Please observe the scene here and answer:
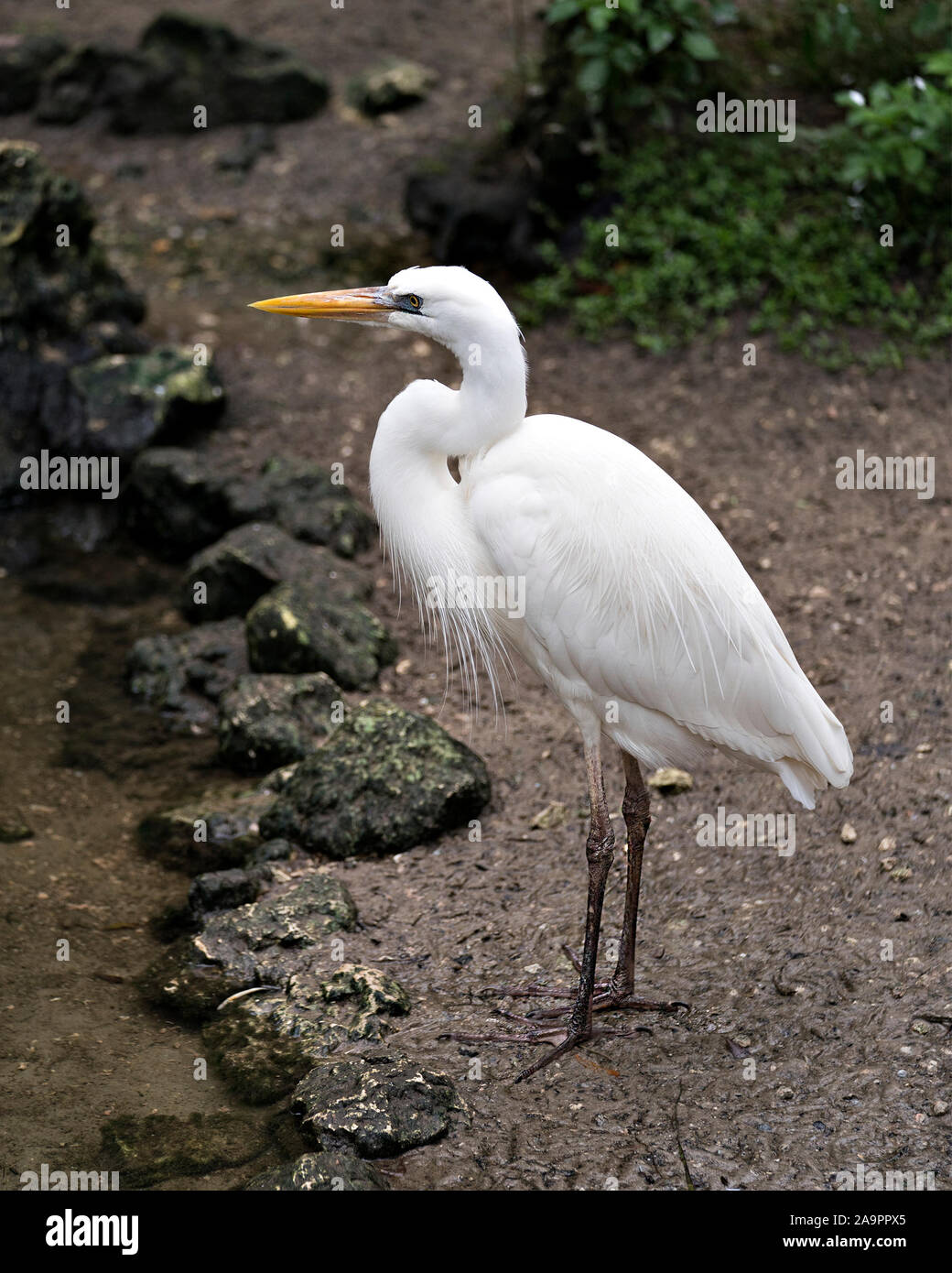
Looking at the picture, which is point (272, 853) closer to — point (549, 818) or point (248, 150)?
point (549, 818)

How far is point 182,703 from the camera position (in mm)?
6172

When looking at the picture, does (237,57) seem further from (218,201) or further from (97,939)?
(97,939)

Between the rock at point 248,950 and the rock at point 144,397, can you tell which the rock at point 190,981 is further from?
the rock at point 144,397

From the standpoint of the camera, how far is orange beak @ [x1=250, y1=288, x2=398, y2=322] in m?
4.07

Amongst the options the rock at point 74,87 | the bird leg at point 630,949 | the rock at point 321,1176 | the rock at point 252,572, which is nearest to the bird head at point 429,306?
the bird leg at point 630,949

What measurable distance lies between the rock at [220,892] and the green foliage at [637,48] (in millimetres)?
5888

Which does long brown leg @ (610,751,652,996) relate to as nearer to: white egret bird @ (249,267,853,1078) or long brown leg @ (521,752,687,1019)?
long brown leg @ (521,752,687,1019)

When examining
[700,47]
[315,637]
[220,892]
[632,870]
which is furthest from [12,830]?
[700,47]

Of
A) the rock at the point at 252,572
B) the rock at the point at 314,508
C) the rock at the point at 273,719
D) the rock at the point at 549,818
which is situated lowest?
the rock at the point at 549,818

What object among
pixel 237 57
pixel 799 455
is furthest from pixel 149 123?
pixel 799 455

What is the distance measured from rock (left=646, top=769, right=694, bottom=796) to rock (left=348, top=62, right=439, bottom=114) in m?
8.63

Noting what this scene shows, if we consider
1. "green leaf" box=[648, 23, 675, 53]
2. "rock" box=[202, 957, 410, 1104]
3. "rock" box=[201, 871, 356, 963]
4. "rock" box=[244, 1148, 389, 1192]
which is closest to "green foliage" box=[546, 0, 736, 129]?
"green leaf" box=[648, 23, 675, 53]

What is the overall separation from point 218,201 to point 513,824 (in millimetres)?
7569

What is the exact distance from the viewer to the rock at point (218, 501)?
718 cm
